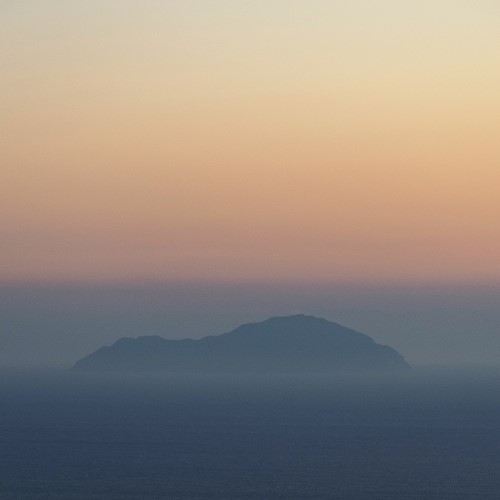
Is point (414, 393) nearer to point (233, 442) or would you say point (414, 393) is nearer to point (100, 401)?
point (100, 401)

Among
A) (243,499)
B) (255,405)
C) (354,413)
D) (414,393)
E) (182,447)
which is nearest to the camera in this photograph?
(243,499)

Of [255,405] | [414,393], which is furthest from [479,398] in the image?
[255,405]

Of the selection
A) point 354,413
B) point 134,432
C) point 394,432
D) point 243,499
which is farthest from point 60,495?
point 354,413

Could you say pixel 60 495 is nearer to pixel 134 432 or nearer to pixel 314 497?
pixel 314 497

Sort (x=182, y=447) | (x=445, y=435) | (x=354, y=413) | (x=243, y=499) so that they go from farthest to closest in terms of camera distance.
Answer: (x=354, y=413) < (x=445, y=435) < (x=182, y=447) < (x=243, y=499)

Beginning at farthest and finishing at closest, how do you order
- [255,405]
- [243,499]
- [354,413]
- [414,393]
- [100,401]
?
[414,393], [100,401], [255,405], [354,413], [243,499]

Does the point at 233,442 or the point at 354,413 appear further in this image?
the point at 354,413
